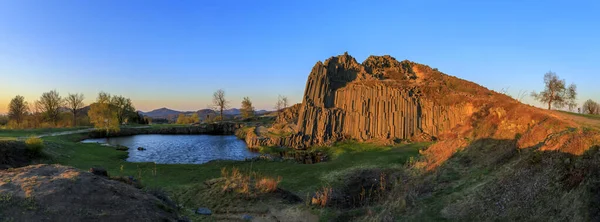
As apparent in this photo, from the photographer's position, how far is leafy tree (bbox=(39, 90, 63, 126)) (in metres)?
70.6

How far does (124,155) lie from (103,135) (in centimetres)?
3036

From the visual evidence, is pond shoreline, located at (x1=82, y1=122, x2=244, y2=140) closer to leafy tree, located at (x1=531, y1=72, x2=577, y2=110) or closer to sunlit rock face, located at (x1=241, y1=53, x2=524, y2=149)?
sunlit rock face, located at (x1=241, y1=53, x2=524, y2=149)

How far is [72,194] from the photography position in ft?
32.7

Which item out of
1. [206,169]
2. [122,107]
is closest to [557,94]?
[206,169]

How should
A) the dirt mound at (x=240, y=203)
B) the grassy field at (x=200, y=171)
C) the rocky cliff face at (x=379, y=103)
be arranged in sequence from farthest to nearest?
the rocky cliff face at (x=379, y=103) → the grassy field at (x=200, y=171) → the dirt mound at (x=240, y=203)

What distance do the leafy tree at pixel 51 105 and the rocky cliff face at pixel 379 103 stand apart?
56755mm

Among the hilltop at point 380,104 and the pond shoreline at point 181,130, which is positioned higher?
the hilltop at point 380,104

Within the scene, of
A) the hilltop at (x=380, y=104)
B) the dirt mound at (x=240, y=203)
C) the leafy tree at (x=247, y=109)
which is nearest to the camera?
the dirt mound at (x=240, y=203)

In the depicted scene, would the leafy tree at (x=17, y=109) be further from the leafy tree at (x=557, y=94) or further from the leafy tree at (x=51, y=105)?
the leafy tree at (x=557, y=94)

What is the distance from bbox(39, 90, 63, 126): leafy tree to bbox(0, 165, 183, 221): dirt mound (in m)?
75.9

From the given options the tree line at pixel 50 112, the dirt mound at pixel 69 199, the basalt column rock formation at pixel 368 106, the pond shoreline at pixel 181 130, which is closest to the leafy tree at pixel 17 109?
the tree line at pixel 50 112

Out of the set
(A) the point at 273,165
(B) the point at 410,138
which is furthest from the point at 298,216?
(B) the point at 410,138

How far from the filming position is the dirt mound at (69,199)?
8.90 m

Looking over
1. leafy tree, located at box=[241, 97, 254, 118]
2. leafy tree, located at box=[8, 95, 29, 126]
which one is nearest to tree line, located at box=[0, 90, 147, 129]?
leafy tree, located at box=[8, 95, 29, 126]
